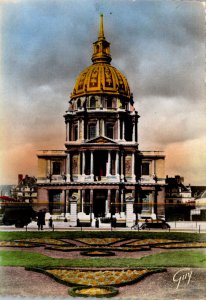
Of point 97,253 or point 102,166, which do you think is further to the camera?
point 102,166

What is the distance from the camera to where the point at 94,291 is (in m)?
18.6

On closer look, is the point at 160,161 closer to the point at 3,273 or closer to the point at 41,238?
the point at 41,238

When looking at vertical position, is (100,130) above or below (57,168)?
above

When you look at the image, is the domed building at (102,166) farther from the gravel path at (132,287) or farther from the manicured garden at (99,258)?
the gravel path at (132,287)

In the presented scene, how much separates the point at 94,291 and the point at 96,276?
4.52ft

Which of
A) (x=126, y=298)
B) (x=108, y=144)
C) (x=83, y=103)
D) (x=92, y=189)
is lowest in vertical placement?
(x=126, y=298)

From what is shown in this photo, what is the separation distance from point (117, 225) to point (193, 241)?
15.6 m

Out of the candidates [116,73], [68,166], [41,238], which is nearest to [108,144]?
[68,166]

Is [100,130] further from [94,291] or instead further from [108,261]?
[94,291]

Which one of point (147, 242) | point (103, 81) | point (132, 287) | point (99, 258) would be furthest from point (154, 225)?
point (103, 81)

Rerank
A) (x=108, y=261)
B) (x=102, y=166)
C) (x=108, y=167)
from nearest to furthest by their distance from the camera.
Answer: (x=108, y=261), (x=108, y=167), (x=102, y=166)

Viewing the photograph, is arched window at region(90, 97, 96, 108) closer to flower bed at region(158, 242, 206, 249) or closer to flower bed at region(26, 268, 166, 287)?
flower bed at region(158, 242, 206, 249)

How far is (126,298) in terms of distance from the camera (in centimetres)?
1789

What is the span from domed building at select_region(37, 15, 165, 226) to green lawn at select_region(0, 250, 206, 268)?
3319 cm
